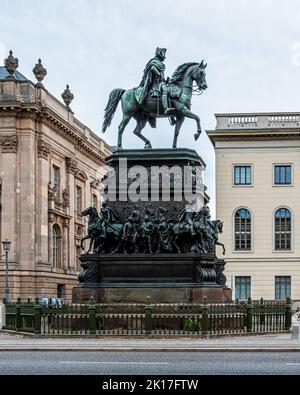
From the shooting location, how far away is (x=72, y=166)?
85750 millimetres

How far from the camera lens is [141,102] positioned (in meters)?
34.3

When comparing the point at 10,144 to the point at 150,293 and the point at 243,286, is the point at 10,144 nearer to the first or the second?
the point at 243,286

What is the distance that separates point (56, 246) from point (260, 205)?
18039mm

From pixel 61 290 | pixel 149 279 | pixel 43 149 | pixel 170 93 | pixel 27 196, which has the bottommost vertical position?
pixel 61 290

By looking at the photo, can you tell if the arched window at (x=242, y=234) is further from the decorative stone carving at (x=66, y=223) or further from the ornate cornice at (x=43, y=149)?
the decorative stone carving at (x=66, y=223)

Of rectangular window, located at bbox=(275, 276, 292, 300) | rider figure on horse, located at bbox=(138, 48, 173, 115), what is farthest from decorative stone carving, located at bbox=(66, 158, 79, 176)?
rider figure on horse, located at bbox=(138, 48, 173, 115)

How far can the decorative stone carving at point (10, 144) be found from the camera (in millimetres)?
73500

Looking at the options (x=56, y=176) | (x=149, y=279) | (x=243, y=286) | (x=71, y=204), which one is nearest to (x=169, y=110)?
(x=149, y=279)

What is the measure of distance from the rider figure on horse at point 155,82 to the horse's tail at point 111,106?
1.05 m

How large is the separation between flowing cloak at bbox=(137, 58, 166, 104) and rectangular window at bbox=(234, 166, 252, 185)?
133ft

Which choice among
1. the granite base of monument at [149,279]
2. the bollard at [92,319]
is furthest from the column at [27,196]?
the bollard at [92,319]

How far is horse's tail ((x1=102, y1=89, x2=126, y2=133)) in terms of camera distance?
3528cm

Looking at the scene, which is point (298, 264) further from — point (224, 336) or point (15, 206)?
point (224, 336)

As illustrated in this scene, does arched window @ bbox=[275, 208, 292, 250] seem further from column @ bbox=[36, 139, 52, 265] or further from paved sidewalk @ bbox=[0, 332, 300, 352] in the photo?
paved sidewalk @ bbox=[0, 332, 300, 352]
